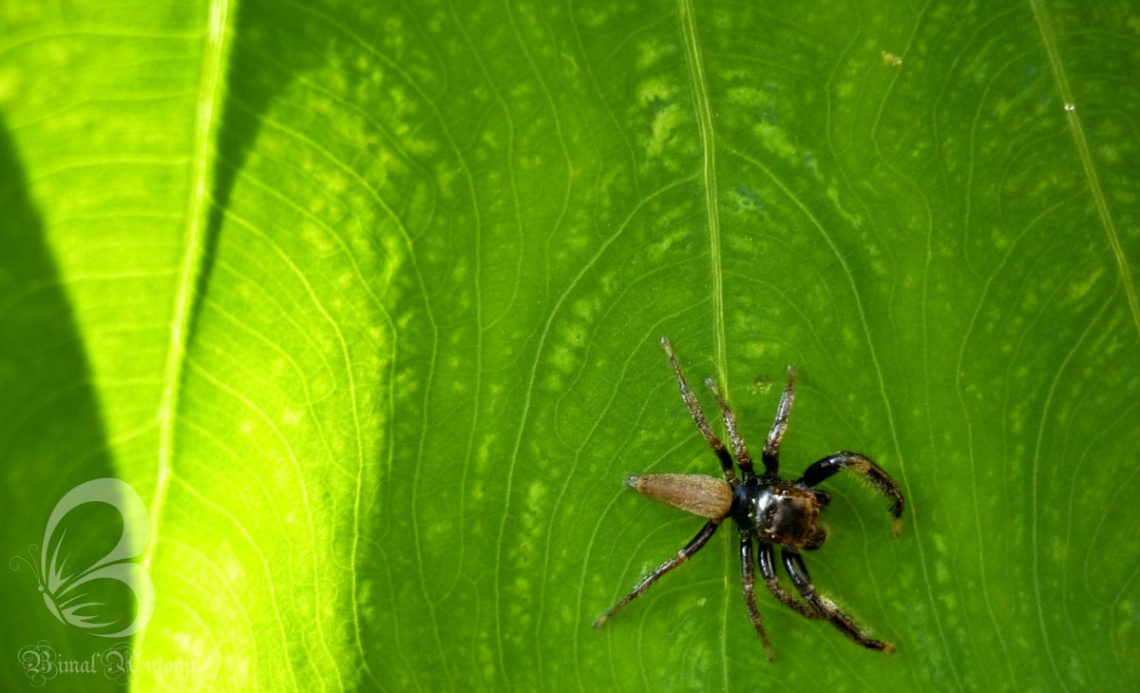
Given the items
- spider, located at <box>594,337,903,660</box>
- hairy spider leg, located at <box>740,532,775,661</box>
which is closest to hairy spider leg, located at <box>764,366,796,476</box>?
spider, located at <box>594,337,903,660</box>

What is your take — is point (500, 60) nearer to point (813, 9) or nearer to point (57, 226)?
point (813, 9)

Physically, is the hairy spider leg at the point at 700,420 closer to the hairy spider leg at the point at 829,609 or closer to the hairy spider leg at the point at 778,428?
the hairy spider leg at the point at 778,428

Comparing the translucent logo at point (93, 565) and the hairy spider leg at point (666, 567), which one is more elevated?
the translucent logo at point (93, 565)

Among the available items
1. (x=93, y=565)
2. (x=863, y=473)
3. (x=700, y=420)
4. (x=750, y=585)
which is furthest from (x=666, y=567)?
(x=93, y=565)

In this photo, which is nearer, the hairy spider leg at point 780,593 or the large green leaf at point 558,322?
the large green leaf at point 558,322

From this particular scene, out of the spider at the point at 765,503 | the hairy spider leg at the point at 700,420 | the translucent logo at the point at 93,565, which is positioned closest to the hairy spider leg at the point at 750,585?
the spider at the point at 765,503

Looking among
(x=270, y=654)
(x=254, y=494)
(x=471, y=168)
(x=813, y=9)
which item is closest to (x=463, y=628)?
(x=270, y=654)
